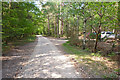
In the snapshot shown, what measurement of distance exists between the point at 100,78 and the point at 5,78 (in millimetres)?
3795

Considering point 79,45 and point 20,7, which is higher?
point 20,7


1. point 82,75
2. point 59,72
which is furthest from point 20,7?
point 82,75

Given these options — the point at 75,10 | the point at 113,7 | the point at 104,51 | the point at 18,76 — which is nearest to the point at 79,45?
the point at 104,51

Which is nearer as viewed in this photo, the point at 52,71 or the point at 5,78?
the point at 5,78

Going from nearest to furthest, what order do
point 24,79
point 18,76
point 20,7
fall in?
point 24,79, point 18,76, point 20,7

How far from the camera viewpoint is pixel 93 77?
320cm

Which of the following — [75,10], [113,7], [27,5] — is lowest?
[113,7]

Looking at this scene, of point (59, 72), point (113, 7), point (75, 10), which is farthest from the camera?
point (75, 10)

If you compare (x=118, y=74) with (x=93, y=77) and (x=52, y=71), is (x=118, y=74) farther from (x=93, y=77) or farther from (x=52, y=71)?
(x=52, y=71)

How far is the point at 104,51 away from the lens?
6.02 metres

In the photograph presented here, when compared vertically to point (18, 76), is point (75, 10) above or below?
above

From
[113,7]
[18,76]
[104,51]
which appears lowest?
[18,76]

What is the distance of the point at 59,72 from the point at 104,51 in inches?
167

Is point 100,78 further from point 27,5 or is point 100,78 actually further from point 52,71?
point 27,5
